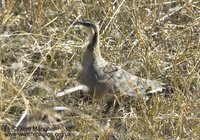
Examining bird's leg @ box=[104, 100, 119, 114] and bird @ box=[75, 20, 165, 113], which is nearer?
bird @ box=[75, 20, 165, 113]

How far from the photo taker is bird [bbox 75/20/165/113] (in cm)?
407

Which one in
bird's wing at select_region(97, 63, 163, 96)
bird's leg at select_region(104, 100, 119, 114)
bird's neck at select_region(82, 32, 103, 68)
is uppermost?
bird's neck at select_region(82, 32, 103, 68)

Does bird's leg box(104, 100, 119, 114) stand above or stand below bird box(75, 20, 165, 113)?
below

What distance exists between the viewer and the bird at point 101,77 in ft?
13.4

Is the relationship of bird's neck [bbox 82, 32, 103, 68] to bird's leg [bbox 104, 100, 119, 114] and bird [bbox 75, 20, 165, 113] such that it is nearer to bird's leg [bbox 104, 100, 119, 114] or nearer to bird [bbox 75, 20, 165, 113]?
bird [bbox 75, 20, 165, 113]

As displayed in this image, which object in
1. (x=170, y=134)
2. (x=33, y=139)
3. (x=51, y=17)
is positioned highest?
(x=51, y=17)

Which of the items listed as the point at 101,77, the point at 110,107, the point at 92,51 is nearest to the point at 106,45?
the point at 92,51

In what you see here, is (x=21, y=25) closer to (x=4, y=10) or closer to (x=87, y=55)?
(x=4, y=10)

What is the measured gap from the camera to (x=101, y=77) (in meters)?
4.13

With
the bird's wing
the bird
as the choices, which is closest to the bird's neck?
the bird

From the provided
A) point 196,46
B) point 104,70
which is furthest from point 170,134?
point 196,46

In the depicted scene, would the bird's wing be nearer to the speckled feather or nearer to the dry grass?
the speckled feather

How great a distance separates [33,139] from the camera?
3088mm

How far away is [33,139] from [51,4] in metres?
2.58
